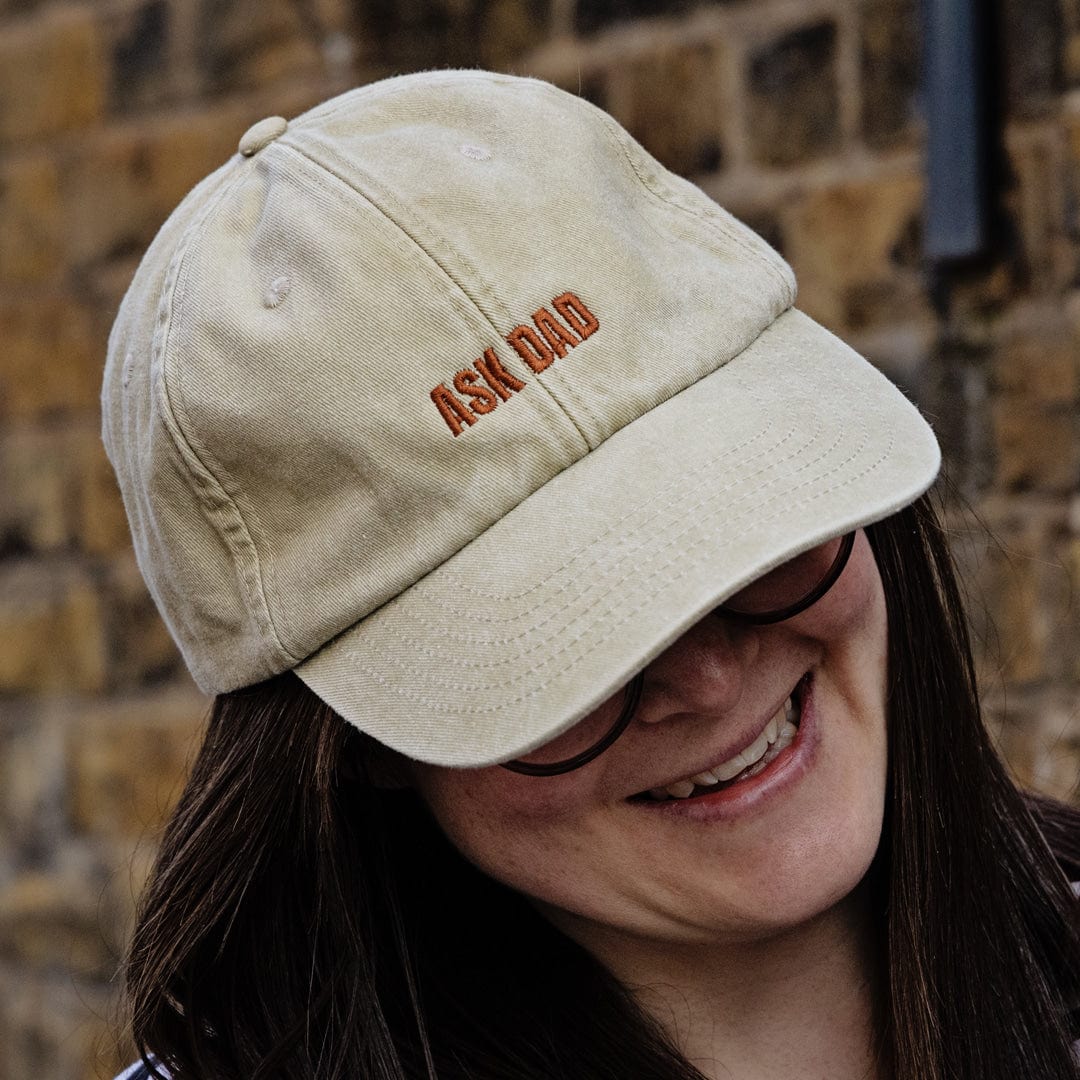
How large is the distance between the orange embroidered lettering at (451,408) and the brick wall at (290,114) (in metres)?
0.85

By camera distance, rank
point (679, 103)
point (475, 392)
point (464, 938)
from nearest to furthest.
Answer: point (475, 392), point (464, 938), point (679, 103)

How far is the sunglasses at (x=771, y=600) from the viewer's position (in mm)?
1287

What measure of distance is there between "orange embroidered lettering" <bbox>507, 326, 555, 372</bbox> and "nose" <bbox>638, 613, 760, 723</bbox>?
0.25 m

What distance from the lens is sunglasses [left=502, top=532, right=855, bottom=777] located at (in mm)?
1287

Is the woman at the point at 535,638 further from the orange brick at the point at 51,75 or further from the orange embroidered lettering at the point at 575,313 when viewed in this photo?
the orange brick at the point at 51,75

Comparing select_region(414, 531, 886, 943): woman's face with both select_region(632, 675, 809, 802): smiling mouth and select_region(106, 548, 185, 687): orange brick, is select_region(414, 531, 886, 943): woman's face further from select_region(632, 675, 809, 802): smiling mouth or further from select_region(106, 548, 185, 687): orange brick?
select_region(106, 548, 185, 687): orange brick

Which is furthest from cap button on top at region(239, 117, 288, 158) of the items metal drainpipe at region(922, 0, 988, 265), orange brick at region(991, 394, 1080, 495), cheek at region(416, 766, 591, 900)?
orange brick at region(991, 394, 1080, 495)

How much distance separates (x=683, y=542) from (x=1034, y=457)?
5.68 ft

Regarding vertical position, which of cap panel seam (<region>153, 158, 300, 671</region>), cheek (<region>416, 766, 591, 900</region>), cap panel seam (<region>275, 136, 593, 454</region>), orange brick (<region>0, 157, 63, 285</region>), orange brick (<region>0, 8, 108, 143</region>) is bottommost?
orange brick (<region>0, 157, 63, 285</region>)

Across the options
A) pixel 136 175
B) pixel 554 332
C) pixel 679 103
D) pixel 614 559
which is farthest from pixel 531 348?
pixel 136 175

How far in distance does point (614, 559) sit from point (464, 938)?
581mm

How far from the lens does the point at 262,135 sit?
58.7 inches

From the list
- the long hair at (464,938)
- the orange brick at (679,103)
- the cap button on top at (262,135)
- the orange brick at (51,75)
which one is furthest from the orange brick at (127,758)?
the cap button on top at (262,135)

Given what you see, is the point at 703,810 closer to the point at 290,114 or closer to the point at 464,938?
the point at 464,938
